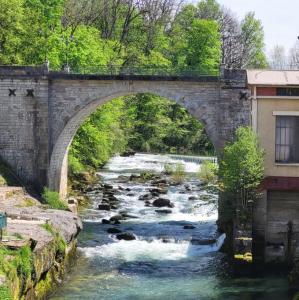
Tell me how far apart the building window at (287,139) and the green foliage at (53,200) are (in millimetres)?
12373

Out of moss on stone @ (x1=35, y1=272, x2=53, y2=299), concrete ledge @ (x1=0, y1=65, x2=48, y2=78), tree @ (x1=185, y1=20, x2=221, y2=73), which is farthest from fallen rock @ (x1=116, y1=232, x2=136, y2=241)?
tree @ (x1=185, y1=20, x2=221, y2=73)

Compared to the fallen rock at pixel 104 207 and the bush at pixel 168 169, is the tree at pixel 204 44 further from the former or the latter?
the fallen rock at pixel 104 207

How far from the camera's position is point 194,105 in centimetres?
3138

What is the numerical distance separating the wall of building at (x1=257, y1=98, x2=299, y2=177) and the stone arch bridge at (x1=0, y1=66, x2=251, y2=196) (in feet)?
19.0

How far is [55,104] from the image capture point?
1298 inches

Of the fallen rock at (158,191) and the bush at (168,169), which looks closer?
the fallen rock at (158,191)

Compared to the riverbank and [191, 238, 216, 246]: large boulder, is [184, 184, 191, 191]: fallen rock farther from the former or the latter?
the riverbank

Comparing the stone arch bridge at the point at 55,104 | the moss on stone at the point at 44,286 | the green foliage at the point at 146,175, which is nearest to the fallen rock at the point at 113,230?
the stone arch bridge at the point at 55,104

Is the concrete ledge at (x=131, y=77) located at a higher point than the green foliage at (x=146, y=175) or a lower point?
higher

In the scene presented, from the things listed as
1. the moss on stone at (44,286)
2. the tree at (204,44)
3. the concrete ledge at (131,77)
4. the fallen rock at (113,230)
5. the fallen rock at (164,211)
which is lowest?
the moss on stone at (44,286)

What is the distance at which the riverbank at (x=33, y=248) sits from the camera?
17.2 m

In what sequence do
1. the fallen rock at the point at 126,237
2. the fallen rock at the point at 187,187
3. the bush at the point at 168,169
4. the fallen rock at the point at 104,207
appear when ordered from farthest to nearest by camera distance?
the bush at the point at 168,169 → the fallen rock at the point at 187,187 → the fallen rock at the point at 104,207 → the fallen rock at the point at 126,237

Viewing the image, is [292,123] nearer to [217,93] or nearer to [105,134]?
[217,93]

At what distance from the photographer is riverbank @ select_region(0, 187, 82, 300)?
1719cm
